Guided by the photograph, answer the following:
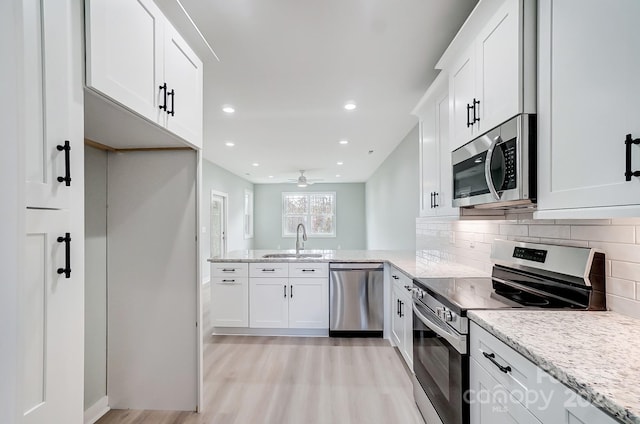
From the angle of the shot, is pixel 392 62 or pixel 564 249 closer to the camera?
pixel 564 249

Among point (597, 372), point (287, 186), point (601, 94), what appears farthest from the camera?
point (287, 186)

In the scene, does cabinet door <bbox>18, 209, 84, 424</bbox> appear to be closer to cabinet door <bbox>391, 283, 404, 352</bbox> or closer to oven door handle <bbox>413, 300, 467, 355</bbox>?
oven door handle <bbox>413, 300, 467, 355</bbox>

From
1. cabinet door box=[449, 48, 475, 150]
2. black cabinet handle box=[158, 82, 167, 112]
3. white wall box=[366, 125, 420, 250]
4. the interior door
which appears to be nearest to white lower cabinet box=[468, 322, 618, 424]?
cabinet door box=[449, 48, 475, 150]

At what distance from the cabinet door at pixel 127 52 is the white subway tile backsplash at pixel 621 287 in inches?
86.1

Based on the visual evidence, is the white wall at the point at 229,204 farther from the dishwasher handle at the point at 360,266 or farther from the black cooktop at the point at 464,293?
the black cooktop at the point at 464,293

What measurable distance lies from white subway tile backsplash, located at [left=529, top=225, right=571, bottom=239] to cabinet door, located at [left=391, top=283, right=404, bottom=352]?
139 cm

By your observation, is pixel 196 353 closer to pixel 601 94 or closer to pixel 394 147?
pixel 601 94

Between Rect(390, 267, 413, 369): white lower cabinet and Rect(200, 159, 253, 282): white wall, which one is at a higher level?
Rect(200, 159, 253, 282): white wall

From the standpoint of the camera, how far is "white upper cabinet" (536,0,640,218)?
880 millimetres

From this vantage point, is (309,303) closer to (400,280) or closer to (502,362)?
(400,280)

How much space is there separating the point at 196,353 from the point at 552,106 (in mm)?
2410

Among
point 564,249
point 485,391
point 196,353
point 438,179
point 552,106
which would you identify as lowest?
point 196,353

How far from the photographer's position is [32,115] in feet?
2.73

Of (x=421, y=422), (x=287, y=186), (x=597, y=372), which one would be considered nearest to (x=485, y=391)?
(x=597, y=372)
